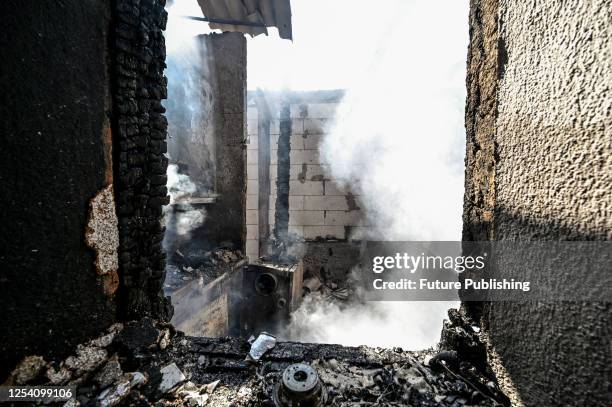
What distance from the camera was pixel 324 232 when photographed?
7.71 meters

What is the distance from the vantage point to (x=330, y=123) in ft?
24.8

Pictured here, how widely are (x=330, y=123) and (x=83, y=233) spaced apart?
6.41 metres

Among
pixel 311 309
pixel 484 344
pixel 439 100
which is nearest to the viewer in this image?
pixel 484 344

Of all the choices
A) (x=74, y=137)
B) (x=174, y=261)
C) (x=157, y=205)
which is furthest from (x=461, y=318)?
(x=174, y=261)

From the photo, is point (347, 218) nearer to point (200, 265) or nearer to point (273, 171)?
point (273, 171)

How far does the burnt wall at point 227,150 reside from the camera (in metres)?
5.84

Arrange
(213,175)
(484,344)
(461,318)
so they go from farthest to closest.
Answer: (213,175), (461,318), (484,344)

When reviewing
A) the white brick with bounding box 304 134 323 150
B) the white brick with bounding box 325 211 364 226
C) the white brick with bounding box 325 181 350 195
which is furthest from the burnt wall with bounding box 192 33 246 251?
the white brick with bounding box 325 211 364 226

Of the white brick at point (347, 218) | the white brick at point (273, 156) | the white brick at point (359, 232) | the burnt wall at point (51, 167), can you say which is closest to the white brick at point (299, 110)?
the white brick at point (273, 156)

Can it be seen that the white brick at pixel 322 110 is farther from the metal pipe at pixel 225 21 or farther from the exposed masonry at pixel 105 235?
the exposed masonry at pixel 105 235

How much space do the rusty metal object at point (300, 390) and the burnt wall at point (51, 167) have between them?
1482 mm

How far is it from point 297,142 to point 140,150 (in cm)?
544

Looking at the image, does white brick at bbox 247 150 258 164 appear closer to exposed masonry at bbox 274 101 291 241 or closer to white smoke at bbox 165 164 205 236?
exposed masonry at bbox 274 101 291 241

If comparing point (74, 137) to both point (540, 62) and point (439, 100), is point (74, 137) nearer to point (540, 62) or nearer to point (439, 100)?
point (540, 62)
